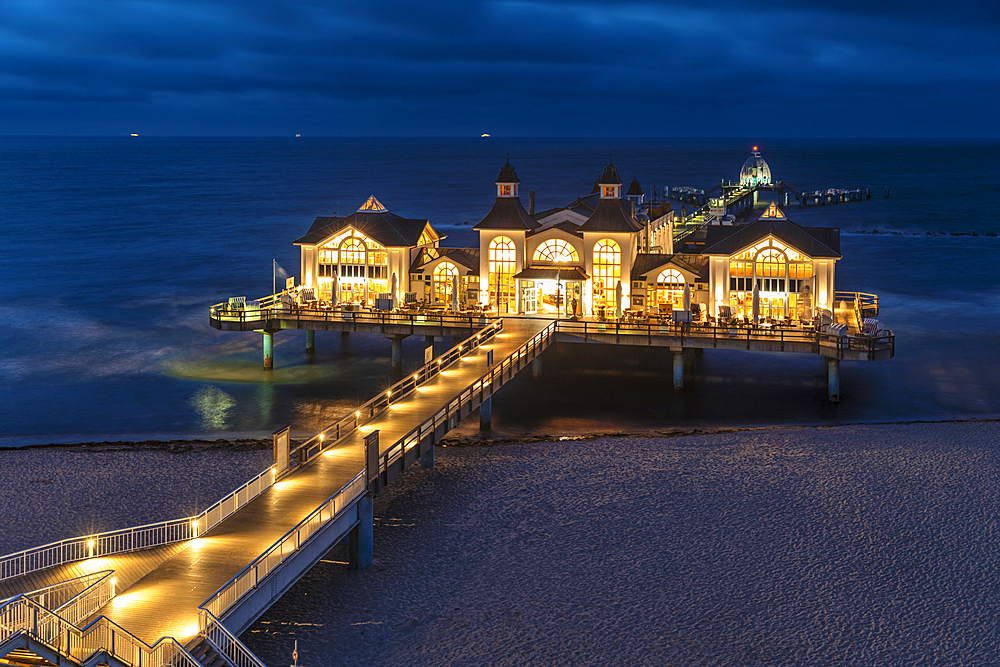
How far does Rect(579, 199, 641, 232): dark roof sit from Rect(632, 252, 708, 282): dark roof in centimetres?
142

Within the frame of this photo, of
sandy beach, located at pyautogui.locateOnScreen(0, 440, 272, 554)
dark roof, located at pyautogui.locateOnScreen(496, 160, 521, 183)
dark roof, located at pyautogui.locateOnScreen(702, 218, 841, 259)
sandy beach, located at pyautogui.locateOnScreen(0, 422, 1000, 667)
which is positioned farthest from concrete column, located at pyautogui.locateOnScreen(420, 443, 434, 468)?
dark roof, located at pyautogui.locateOnScreen(496, 160, 521, 183)

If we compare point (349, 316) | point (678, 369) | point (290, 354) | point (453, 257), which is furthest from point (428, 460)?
point (290, 354)

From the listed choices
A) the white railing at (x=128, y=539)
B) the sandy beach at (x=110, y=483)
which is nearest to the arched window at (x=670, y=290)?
the sandy beach at (x=110, y=483)

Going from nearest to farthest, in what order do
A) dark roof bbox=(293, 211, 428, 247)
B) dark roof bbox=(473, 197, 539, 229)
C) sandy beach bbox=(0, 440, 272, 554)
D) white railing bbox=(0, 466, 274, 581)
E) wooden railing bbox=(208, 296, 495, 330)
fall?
white railing bbox=(0, 466, 274, 581)
sandy beach bbox=(0, 440, 272, 554)
wooden railing bbox=(208, 296, 495, 330)
dark roof bbox=(473, 197, 539, 229)
dark roof bbox=(293, 211, 428, 247)

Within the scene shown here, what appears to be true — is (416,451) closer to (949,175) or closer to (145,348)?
(145,348)

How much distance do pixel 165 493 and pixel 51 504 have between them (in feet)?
8.34

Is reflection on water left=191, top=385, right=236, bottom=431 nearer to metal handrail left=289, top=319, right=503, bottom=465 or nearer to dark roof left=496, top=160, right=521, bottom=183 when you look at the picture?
metal handrail left=289, top=319, right=503, bottom=465

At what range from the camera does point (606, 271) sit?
40.5 meters

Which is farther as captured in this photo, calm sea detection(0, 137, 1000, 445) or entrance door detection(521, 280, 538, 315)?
entrance door detection(521, 280, 538, 315)

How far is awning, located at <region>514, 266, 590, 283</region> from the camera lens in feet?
131

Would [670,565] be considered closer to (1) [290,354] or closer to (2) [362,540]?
(2) [362,540]

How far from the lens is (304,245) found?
42.5 metres

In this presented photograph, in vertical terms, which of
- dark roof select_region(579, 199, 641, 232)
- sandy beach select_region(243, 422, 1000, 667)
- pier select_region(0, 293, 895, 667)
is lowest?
sandy beach select_region(243, 422, 1000, 667)

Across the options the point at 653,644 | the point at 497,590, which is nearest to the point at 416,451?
the point at 497,590
